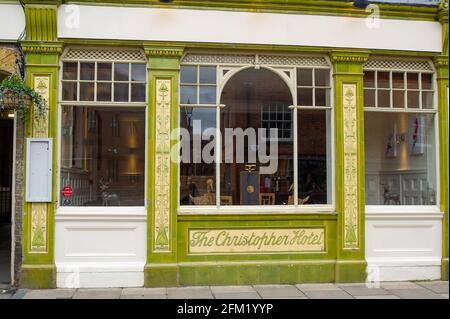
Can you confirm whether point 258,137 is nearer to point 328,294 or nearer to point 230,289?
point 230,289

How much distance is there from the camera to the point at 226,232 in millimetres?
8266

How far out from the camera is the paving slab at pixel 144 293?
7446 mm

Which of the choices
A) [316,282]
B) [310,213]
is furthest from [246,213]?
[316,282]

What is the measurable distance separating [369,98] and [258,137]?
212 centimetres

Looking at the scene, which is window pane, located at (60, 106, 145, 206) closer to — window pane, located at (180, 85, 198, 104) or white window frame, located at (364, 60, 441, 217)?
window pane, located at (180, 85, 198, 104)

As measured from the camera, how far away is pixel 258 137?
28.6 feet

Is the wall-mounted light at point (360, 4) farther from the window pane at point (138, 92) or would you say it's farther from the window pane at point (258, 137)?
the window pane at point (138, 92)

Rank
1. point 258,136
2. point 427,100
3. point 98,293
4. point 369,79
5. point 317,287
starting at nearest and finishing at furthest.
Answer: point 98,293
point 317,287
point 258,136
point 369,79
point 427,100

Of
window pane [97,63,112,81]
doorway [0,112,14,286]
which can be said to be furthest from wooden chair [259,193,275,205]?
doorway [0,112,14,286]

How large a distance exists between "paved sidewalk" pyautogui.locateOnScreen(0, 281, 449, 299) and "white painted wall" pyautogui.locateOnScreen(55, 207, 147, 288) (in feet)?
0.62

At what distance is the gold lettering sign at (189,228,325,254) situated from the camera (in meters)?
8.22

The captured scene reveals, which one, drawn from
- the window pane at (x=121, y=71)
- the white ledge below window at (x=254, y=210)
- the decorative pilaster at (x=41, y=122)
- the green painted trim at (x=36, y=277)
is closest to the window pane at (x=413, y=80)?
the white ledge below window at (x=254, y=210)

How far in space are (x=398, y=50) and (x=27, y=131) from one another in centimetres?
642

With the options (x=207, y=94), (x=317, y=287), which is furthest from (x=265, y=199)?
(x=207, y=94)
